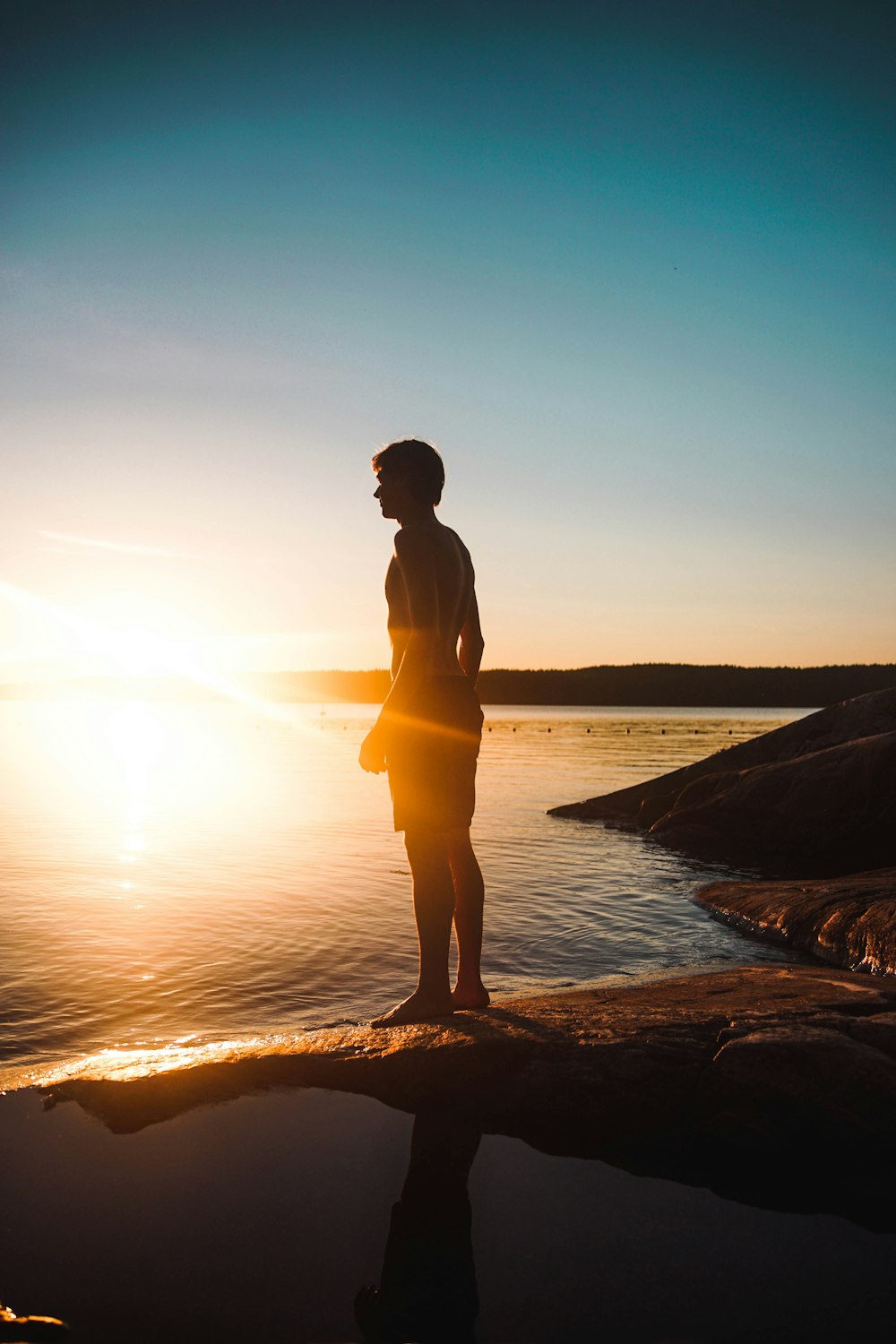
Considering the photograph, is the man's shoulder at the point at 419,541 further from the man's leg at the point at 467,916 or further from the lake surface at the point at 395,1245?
the lake surface at the point at 395,1245

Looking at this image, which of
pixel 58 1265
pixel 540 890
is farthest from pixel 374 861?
pixel 58 1265

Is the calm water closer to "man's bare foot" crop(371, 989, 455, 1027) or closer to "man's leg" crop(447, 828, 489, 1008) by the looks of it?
"man's bare foot" crop(371, 989, 455, 1027)

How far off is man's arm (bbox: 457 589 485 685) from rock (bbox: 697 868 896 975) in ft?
12.6

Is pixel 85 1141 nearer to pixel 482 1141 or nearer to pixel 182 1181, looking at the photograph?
pixel 182 1181

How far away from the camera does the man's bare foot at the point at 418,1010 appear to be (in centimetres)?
420

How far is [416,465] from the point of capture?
4.55 m

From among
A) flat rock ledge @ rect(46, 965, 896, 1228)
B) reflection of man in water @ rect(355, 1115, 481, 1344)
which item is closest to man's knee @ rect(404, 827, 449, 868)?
flat rock ledge @ rect(46, 965, 896, 1228)

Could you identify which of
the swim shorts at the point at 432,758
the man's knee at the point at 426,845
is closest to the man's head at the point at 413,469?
the swim shorts at the point at 432,758

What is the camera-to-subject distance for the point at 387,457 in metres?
4.57

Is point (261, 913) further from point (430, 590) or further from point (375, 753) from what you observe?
point (430, 590)

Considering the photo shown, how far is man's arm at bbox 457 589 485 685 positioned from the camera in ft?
15.5

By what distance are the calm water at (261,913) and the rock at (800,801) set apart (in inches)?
34.8

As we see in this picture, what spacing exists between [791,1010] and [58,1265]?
2.97m

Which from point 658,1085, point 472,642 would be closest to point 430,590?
point 472,642
